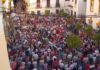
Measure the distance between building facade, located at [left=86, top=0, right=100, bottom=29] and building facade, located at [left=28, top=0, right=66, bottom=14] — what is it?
17.5 m

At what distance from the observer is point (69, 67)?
1748 centimetres

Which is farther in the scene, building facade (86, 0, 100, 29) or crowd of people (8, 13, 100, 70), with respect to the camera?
building facade (86, 0, 100, 29)

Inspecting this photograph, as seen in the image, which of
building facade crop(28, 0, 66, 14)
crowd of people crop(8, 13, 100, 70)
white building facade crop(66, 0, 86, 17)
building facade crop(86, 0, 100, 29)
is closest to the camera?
crowd of people crop(8, 13, 100, 70)

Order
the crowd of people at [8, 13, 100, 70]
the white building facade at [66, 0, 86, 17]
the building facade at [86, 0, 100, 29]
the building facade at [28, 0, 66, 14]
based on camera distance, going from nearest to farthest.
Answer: the crowd of people at [8, 13, 100, 70] < the building facade at [86, 0, 100, 29] < the white building facade at [66, 0, 86, 17] < the building facade at [28, 0, 66, 14]

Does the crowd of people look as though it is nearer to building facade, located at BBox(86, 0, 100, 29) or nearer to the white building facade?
building facade, located at BBox(86, 0, 100, 29)

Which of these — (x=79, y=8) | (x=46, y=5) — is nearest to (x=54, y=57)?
(x=79, y=8)

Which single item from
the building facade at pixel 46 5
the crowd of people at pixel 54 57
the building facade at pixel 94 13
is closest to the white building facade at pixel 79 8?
the building facade at pixel 94 13

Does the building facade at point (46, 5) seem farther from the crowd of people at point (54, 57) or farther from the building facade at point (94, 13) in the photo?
the crowd of people at point (54, 57)

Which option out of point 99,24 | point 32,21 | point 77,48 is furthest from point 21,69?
point 32,21

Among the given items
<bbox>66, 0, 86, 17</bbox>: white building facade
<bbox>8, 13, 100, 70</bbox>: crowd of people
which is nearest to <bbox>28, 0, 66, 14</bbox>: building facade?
<bbox>66, 0, 86, 17</bbox>: white building facade

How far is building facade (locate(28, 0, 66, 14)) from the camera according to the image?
6209 cm

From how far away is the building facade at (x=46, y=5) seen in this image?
62094mm

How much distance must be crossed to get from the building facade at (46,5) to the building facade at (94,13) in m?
17.5

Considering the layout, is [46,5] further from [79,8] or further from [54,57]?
[54,57]
